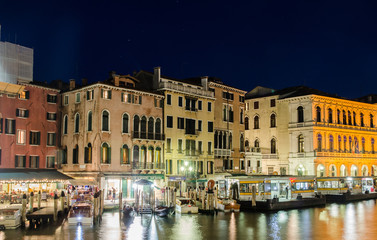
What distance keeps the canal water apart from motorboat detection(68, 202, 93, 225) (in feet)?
1.98

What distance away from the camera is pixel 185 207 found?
40.9 metres

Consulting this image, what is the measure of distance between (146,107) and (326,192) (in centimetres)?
2362

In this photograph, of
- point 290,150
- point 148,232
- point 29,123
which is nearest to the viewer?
point 148,232

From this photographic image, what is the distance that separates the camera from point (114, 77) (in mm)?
48031

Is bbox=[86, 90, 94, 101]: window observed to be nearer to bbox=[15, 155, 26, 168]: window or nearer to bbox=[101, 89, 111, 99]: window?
bbox=[101, 89, 111, 99]: window

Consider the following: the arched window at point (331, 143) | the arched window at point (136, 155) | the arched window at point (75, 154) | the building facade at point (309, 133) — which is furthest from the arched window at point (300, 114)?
the arched window at point (75, 154)

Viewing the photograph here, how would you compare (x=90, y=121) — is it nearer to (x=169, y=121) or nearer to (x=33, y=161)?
(x=33, y=161)

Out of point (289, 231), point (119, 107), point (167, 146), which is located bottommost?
point (289, 231)

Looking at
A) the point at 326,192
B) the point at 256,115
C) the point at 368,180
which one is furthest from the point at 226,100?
the point at 368,180

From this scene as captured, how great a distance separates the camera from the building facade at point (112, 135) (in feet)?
152

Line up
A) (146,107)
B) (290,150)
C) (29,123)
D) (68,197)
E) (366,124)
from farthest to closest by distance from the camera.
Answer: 1. (366,124)
2. (290,150)
3. (146,107)
4. (29,123)
5. (68,197)

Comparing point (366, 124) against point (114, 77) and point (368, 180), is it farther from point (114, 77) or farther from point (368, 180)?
point (114, 77)

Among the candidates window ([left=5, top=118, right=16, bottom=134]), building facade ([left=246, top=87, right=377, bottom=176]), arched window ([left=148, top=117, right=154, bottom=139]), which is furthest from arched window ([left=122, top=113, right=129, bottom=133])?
building facade ([left=246, top=87, right=377, bottom=176])

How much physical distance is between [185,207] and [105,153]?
10199 mm
